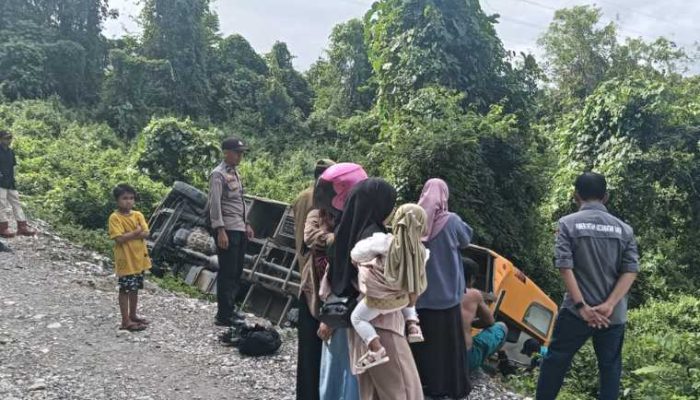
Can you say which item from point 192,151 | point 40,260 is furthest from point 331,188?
point 192,151

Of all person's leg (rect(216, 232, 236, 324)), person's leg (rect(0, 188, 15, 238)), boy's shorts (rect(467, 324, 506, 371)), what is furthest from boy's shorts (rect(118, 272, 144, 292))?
person's leg (rect(0, 188, 15, 238))

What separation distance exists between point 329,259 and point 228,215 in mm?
2456

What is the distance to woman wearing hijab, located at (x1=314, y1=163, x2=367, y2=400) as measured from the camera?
120 inches

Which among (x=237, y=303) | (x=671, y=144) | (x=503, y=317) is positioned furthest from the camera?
(x=671, y=144)

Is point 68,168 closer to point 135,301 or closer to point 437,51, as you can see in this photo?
point 437,51

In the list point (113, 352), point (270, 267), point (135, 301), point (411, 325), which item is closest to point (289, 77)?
point (270, 267)

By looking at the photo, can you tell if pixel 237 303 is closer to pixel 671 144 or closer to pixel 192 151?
pixel 192 151

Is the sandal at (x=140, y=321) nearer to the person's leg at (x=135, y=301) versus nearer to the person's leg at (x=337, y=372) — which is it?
the person's leg at (x=135, y=301)

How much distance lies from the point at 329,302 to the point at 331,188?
62 centimetres

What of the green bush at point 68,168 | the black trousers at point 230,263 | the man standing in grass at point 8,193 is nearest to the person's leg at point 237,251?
the black trousers at point 230,263

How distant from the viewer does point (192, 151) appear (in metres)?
12.8

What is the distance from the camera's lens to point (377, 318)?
2.80 meters

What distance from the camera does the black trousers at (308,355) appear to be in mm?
3531

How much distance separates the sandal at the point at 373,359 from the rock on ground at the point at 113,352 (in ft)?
5.82
